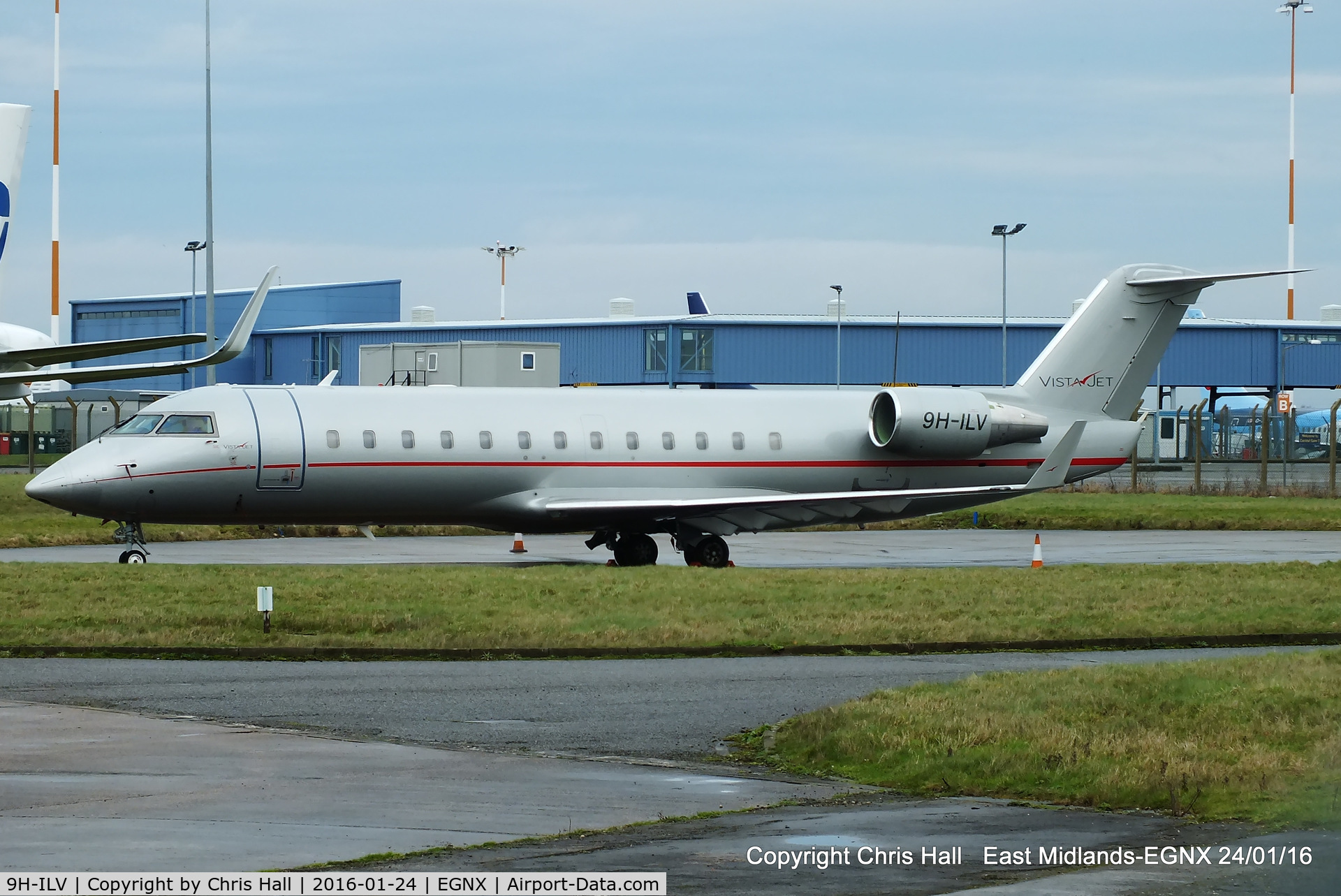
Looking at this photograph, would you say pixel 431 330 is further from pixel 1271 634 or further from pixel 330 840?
pixel 330 840

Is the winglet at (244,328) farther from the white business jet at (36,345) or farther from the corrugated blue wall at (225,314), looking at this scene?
the corrugated blue wall at (225,314)

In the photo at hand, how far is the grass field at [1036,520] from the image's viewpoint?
3438 cm

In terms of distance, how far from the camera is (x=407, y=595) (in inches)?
819

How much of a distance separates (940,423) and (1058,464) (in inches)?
86.4

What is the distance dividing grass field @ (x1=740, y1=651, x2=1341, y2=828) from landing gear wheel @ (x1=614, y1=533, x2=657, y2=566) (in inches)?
573

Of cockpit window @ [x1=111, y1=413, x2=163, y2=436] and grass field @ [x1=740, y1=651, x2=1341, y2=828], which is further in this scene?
cockpit window @ [x1=111, y1=413, x2=163, y2=436]

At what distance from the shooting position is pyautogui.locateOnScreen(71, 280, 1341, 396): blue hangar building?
8512 centimetres

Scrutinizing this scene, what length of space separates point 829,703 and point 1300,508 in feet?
99.2

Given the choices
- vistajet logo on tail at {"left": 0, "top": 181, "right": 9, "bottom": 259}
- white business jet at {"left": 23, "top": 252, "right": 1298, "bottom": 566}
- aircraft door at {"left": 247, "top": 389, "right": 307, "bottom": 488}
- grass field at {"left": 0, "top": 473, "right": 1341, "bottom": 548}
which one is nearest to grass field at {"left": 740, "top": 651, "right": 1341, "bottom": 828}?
white business jet at {"left": 23, "top": 252, "right": 1298, "bottom": 566}

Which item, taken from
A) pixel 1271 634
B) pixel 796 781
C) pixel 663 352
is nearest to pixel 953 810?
pixel 796 781

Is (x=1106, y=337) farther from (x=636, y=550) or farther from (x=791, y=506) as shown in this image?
(x=636, y=550)

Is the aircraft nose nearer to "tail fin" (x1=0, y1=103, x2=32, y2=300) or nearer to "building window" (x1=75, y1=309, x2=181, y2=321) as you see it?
"tail fin" (x1=0, y1=103, x2=32, y2=300)

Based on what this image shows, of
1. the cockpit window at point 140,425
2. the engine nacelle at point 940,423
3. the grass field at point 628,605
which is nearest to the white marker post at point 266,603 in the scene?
the grass field at point 628,605
